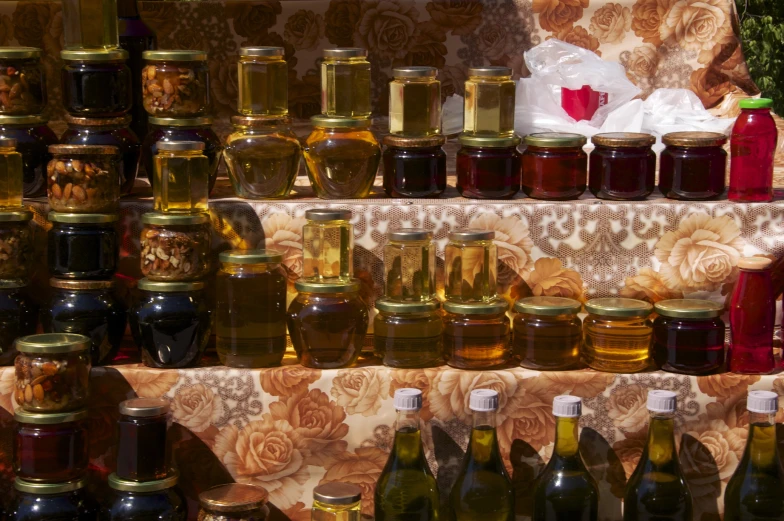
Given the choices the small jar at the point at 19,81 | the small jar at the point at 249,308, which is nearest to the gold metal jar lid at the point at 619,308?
the small jar at the point at 249,308

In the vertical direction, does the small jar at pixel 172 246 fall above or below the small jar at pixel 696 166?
below

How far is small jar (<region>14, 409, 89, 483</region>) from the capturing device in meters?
1.79

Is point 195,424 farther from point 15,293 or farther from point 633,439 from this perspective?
point 633,439

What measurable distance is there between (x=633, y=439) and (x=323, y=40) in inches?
53.0

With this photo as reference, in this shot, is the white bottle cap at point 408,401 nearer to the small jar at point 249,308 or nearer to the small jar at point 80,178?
the small jar at point 249,308

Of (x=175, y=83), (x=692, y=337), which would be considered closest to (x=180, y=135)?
(x=175, y=83)

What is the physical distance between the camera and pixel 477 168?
81.8 inches

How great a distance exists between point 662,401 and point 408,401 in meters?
0.37

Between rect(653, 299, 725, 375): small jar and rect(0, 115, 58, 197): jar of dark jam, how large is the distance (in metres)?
1.05

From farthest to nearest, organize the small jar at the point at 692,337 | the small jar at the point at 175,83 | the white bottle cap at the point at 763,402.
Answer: the small jar at the point at 175,83 < the small jar at the point at 692,337 < the white bottle cap at the point at 763,402

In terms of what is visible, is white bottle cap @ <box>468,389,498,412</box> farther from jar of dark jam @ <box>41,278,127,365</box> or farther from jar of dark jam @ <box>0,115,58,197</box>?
jar of dark jam @ <box>0,115,58,197</box>

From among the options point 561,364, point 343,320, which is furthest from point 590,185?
point 343,320

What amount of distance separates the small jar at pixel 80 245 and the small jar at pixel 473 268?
1.81ft

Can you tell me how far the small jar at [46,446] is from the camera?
5.89 ft
